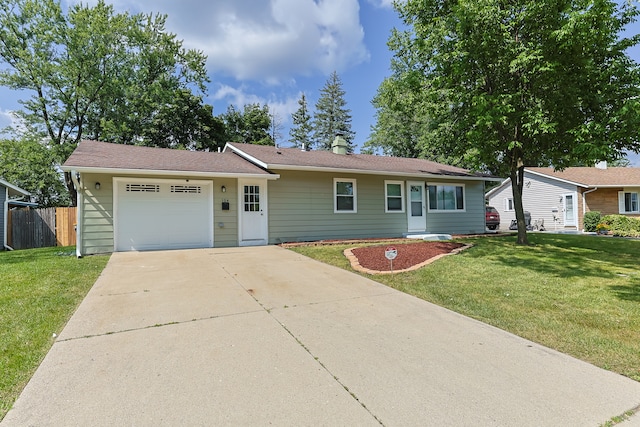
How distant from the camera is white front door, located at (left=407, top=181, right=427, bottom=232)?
12795mm

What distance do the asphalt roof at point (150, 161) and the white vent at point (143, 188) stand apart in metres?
0.60

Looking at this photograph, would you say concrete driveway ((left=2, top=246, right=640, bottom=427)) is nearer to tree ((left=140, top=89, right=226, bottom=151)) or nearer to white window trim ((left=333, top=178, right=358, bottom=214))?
white window trim ((left=333, top=178, right=358, bottom=214))

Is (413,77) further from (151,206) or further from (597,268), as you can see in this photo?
(151,206)

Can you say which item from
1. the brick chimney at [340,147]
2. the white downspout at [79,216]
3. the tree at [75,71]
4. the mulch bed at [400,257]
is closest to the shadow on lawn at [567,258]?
the mulch bed at [400,257]

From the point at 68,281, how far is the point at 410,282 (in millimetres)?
5837

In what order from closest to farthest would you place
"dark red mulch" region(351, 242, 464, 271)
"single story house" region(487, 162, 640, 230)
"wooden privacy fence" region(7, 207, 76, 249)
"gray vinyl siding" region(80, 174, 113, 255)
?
"dark red mulch" region(351, 242, 464, 271) < "gray vinyl siding" region(80, 174, 113, 255) < "wooden privacy fence" region(7, 207, 76, 249) < "single story house" region(487, 162, 640, 230)

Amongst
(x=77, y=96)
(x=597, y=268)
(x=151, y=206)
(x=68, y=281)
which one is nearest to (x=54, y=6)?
(x=77, y=96)

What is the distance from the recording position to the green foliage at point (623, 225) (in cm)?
1603

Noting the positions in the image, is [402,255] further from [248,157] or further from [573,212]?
[573,212]

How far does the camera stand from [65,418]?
1.98 meters

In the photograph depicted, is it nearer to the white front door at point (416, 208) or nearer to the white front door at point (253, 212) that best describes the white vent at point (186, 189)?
the white front door at point (253, 212)

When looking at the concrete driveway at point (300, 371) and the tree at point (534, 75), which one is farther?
the tree at point (534, 75)

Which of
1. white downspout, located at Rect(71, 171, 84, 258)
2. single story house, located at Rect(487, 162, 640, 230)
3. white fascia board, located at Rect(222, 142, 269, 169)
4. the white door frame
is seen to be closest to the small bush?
single story house, located at Rect(487, 162, 640, 230)

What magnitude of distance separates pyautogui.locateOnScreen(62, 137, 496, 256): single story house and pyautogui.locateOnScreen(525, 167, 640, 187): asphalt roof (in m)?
9.93
